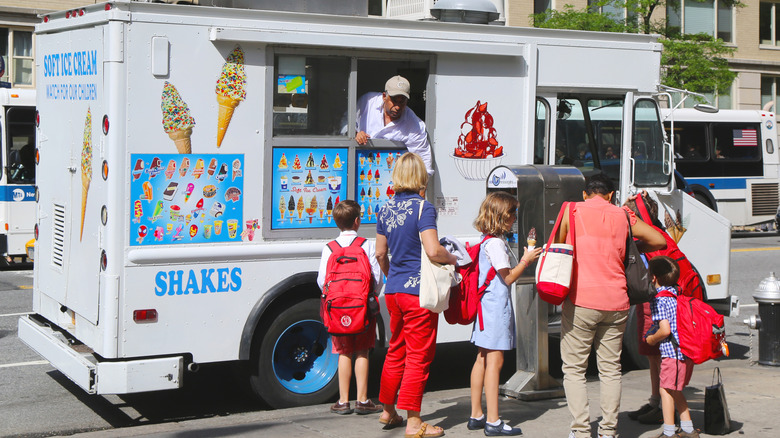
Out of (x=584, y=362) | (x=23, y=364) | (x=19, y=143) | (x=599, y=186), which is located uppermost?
(x=19, y=143)

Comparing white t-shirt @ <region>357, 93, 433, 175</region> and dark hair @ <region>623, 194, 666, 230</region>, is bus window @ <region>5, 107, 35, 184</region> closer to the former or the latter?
white t-shirt @ <region>357, 93, 433, 175</region>

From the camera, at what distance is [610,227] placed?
577 centimetres

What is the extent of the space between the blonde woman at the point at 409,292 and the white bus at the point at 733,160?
1747cm

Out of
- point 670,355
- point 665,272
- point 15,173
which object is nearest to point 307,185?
point 665,272

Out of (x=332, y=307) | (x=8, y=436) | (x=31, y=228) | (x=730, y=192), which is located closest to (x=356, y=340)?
(x=332, y=307)

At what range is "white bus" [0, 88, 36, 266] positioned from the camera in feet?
50.4

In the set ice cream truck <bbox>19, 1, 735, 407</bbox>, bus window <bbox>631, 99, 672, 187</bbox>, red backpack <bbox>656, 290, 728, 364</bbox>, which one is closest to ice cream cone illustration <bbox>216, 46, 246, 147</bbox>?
ice cream truck <bbox>19, 1, 735, 407</bbox>

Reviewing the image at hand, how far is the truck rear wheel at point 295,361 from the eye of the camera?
6816 millimetres

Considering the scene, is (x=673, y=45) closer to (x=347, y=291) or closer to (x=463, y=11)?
(x=463, y=11)

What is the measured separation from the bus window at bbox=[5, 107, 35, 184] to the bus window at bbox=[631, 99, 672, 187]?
10820 millimetres

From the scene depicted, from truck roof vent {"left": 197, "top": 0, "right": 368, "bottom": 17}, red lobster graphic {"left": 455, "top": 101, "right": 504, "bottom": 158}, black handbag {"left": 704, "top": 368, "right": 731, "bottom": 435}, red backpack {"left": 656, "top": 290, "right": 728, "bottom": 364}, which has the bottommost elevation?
black handbag {"left": 704, "top": 368, "right": 731, "bottom": 435}

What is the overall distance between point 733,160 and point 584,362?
18.7 metres

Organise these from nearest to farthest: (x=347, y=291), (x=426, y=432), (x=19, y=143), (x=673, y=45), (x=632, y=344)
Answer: (x=426, y=432)
(x=347, y=291)
(x=632, y=344)
(x=19, y=143)
(x=673, y=45)

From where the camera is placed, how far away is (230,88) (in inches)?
260
